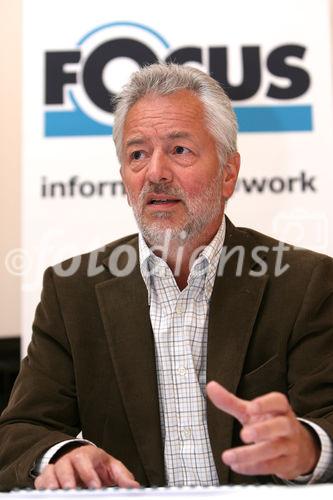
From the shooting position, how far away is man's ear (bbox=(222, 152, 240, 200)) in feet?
6.72

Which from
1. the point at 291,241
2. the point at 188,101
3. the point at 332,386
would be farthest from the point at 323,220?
the point at 332,386

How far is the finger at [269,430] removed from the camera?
42.5 inches

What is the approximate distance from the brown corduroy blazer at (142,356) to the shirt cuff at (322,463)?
199 mm

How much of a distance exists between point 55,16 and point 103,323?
137cm

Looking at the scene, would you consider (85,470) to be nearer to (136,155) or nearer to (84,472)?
(84,472)

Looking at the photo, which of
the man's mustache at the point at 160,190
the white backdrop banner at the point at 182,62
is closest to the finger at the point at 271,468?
the man's mustache at the point at 160,190

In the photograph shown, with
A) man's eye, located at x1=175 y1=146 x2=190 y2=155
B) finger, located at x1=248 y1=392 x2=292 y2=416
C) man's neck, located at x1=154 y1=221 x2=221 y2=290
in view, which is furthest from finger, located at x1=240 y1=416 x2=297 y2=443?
man's eye, located at x1=175 y1=146 x2=190 y2=155

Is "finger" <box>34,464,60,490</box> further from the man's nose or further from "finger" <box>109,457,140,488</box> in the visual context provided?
the man's nose

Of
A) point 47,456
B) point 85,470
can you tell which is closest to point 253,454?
point 85,470

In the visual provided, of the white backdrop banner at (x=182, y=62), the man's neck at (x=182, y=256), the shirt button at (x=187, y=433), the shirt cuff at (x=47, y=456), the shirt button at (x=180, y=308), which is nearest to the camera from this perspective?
the shirt cuff at (x=47, y=456)

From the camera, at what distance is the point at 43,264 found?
8.24 ft

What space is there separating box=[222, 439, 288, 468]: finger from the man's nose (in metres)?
0.90

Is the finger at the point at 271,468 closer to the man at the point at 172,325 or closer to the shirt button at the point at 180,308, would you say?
the man at the point at 172,325

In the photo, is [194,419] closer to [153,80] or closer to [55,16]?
[153,80]
